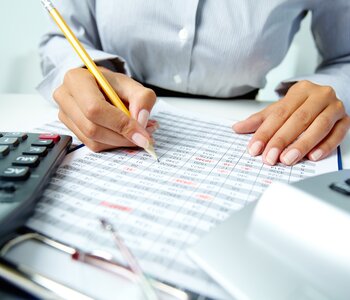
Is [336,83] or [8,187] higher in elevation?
[8,187]

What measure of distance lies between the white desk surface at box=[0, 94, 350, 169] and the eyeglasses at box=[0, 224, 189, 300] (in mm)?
208

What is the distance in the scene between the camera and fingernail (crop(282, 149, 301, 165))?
0.28 metres

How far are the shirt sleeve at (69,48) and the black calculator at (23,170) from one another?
0.54 ft

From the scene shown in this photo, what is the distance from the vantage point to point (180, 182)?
0.24m

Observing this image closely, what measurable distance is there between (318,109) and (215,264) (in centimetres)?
24

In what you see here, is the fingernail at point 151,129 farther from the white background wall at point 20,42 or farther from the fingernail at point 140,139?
the white background wall at point 20,42

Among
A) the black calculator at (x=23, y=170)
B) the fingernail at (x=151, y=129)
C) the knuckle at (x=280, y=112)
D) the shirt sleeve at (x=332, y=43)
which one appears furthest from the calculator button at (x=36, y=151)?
the shirt sleeve at (x=332, y=43)

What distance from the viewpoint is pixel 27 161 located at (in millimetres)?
221

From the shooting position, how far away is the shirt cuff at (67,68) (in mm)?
418

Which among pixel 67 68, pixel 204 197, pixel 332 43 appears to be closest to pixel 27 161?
pixel 204 197

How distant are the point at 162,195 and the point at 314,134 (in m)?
0.17

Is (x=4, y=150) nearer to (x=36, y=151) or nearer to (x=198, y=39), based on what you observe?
(x=36, y=151)

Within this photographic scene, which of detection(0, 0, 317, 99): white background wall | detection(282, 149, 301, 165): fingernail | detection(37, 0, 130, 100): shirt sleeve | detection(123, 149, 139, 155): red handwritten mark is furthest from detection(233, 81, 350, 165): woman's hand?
detection(0, 0, 317, 99): white background wall

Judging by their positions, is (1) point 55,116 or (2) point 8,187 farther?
(1) point 55,116
